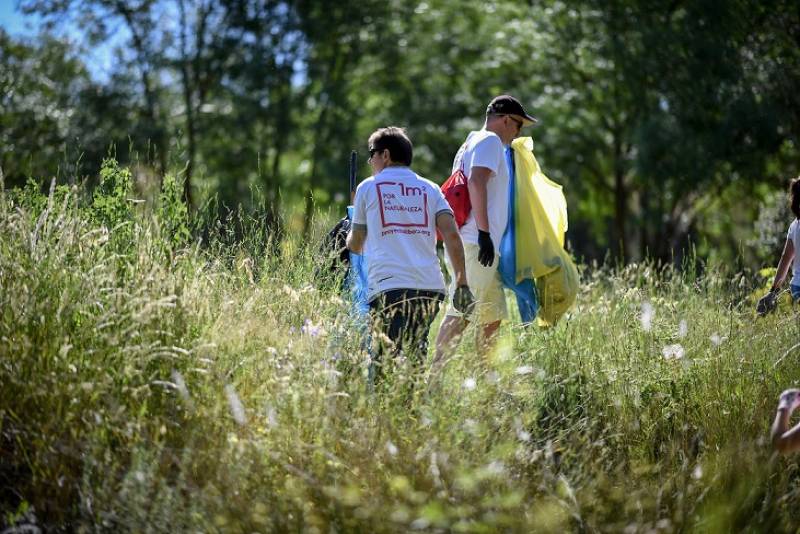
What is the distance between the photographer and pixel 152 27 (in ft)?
76.6

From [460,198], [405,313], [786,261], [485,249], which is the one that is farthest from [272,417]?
[786,261]

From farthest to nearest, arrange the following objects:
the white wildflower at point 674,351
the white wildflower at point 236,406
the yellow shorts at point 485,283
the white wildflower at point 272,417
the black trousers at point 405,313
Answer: the yellow shorts at point 485,283 → the white wildflower at point 674,351 → the black trousers at point 405,313 → the white wildflower at point 272,417 → the white wildflower at point 236,406

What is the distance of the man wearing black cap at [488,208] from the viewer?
650cm

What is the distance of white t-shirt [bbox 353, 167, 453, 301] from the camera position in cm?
588

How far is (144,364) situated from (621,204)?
751 inches

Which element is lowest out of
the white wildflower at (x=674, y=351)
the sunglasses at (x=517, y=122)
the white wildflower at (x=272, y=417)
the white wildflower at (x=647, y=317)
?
the white wildflower at (x=674, y=351)

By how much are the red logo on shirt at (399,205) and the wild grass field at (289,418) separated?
555 mm

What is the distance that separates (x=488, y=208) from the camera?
6.68 metres

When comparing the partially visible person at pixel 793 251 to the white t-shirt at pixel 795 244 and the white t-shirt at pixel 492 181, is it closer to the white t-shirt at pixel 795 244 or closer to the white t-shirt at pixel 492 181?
the white t-shirt at pixel 795 244

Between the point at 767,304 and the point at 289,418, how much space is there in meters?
3.86

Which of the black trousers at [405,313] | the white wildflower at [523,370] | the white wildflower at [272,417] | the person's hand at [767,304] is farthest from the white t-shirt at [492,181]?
the white wildflower at [272,417]

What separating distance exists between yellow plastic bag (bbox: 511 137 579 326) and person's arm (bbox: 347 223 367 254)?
117 centimetres

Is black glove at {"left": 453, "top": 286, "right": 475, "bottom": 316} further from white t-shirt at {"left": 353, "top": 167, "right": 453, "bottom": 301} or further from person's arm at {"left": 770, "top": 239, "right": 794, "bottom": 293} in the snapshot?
person's arm at {"left": 770, "top": 239, "right": 794, "bottom": 293}

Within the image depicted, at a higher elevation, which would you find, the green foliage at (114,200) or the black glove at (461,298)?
the green foliage at (114,200)
